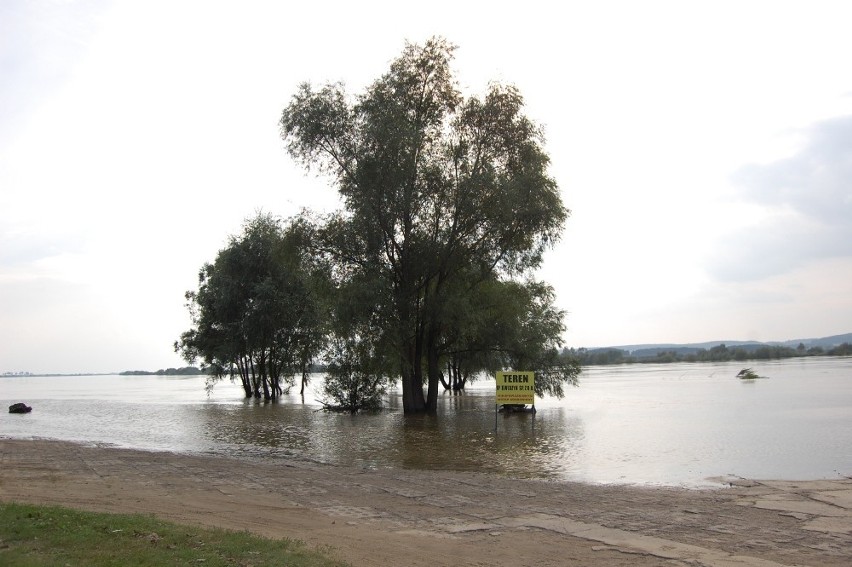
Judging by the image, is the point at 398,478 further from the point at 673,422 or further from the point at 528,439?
the point at 673,422

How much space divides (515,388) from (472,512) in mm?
15589

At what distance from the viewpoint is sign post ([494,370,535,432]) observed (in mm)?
26047

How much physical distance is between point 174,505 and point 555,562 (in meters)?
6.67

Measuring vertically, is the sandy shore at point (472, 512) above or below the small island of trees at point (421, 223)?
below

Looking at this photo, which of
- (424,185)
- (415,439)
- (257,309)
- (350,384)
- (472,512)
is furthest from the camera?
(257,309)

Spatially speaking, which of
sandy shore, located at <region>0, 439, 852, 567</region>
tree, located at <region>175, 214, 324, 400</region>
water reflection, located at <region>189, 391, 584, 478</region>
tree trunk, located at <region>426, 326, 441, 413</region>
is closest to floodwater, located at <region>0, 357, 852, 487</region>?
water reflection, located at <region>189, 391, 584, 478</region>

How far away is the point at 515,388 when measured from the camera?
26297 millimetres

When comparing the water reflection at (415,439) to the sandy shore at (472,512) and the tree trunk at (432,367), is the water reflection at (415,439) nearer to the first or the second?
the tree trunk at (432,367)

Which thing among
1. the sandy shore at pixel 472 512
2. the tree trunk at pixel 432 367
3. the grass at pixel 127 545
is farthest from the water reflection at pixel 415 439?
the grass at pixel 127 545

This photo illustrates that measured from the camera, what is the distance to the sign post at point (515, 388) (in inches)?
1025

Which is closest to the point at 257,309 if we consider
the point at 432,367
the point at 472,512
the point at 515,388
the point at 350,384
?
the point at 350,384

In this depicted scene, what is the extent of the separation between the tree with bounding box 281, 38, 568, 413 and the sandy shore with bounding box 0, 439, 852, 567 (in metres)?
17.3

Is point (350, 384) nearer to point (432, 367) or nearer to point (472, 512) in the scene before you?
point (432, 367)

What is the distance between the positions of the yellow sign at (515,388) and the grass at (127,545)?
18.3 meters
